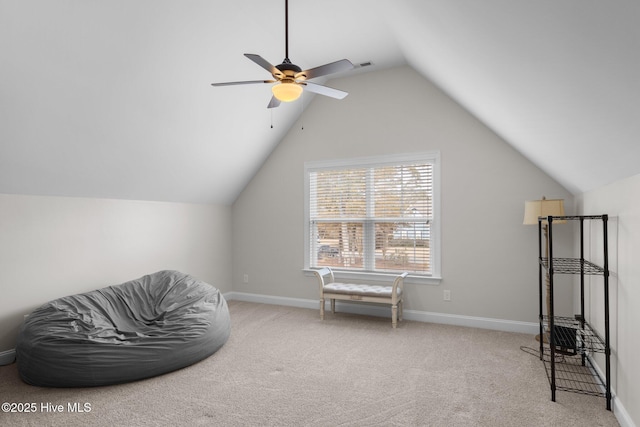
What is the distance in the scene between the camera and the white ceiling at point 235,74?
1463mm

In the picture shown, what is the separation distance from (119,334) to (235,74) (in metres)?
2.65

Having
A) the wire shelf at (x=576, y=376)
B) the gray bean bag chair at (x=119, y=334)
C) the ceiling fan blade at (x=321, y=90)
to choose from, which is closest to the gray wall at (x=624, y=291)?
the wire shelf at (x=576, y=376)

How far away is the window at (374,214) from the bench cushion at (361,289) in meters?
0.34

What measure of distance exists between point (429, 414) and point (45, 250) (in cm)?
356

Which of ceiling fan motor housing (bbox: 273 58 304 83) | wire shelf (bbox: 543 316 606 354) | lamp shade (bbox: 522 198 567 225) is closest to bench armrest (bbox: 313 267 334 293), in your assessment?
lamp shade (bbox: 522 198 567 225)

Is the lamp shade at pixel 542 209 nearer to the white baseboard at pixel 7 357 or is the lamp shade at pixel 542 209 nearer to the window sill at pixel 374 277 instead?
the window sill at pixel 374 277

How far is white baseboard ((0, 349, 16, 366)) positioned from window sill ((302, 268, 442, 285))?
3139mm

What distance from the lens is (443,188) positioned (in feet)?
14.2

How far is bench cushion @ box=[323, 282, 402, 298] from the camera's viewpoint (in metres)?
4.19

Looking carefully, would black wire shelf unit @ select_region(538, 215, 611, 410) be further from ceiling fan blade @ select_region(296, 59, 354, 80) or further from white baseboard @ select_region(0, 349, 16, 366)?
white baseboard @ select_region(0, 349, 16, 366)

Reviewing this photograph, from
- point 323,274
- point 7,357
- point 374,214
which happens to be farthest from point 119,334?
point 374,214

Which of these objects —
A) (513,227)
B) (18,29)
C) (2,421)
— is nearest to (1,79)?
(18,29)

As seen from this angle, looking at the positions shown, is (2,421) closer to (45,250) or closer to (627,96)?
(45,250)

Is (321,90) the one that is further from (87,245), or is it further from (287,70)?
(87,245)
